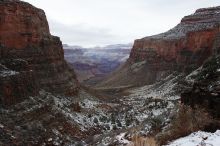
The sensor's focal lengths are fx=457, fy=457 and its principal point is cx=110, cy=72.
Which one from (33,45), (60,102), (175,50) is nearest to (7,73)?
(60,102)

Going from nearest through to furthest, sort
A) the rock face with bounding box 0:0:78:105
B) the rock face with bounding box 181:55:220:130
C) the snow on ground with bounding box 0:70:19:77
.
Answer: the rock face with bounding box 181:55:220:130 < the snow on ground with bounding box 0:70:19:77 < the rock face with bounding box 0:0:78:105

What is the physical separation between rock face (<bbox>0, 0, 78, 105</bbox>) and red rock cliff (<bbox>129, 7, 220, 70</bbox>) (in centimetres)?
3407

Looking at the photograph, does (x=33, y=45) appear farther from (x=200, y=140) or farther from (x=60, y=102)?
(x=200, y=140)

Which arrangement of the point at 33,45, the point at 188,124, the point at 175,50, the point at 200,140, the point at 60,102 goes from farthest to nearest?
the point at 175,50, the point at 33,45, the point at 60,102, the point at 188,124, the point at 200,140

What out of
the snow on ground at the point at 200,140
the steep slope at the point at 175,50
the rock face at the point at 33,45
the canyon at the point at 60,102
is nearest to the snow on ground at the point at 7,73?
the canyon at the point at 60,102

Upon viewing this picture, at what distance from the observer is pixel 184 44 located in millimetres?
88062

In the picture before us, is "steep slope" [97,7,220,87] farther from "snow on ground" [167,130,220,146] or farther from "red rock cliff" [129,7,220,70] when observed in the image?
→ "snow on ground" [167,130,220,146]

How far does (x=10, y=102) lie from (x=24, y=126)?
2875 millimetres

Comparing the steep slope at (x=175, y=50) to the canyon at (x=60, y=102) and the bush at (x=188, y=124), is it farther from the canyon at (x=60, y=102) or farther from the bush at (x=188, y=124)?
the bush at (x=188, y=124)

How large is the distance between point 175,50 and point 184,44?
4.72 m

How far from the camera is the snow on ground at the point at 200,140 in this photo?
55.6 feet

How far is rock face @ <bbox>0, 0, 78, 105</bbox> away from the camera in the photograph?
43.3m

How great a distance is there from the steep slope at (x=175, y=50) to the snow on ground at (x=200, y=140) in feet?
179

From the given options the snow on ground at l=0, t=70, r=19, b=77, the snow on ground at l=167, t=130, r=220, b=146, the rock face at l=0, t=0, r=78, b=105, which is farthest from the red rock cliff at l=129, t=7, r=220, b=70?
the snow on ground at l=167, t=130, r=220, b=146
